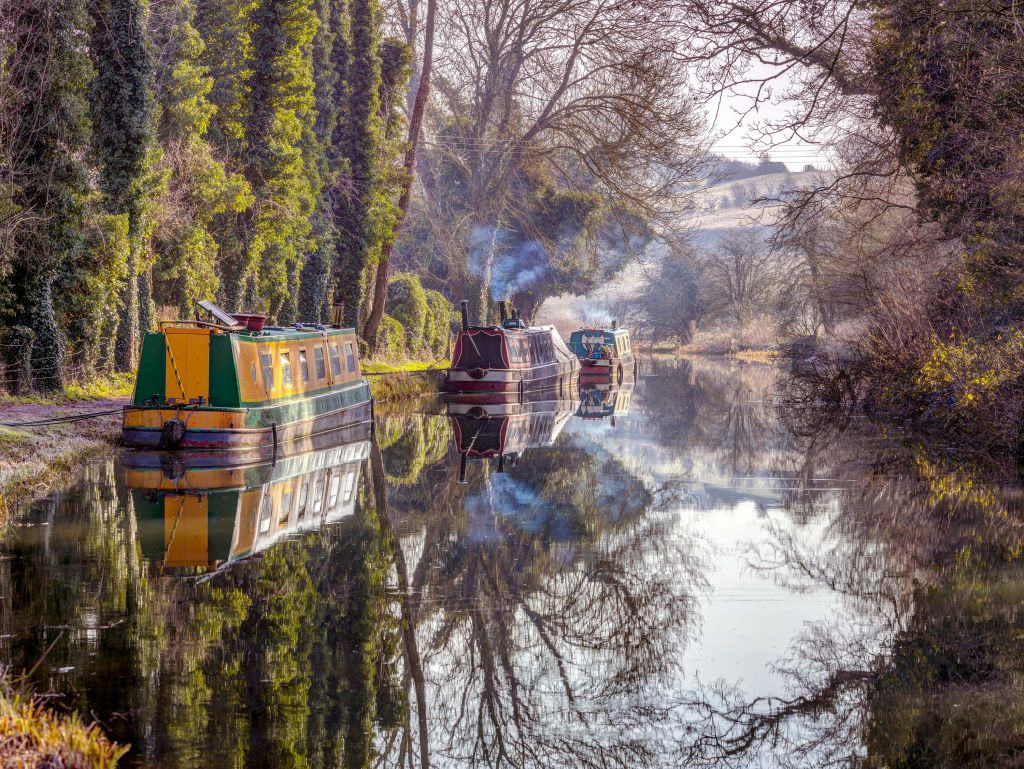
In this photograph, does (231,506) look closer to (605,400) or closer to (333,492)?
(333,492)

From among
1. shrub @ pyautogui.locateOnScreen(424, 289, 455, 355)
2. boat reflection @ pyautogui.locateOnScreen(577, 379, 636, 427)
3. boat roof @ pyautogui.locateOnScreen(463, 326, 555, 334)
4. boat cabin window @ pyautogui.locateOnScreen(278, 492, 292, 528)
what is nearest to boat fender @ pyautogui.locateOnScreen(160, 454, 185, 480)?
boat cabin window @ pyautogui.locateOnScreen(278, 492, 292, 528)

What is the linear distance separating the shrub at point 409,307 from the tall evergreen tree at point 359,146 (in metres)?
4.37

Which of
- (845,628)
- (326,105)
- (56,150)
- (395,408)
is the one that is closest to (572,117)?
(326,105)

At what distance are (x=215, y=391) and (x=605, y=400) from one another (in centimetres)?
1674

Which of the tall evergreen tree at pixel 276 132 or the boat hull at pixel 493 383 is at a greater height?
the tall evergreen tree at pixel 276 132

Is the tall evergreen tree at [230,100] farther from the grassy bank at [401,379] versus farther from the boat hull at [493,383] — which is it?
the boat hull at [493,383]

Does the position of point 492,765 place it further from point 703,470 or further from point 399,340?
point 399,340

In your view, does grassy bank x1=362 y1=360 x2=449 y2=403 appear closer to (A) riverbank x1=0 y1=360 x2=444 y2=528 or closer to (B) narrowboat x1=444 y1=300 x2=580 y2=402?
(B) narrowboat x1=444 y1=300 x2=580 y2=402

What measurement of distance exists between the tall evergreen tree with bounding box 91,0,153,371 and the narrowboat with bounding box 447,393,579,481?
6.81m

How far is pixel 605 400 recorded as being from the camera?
31906 millimetres

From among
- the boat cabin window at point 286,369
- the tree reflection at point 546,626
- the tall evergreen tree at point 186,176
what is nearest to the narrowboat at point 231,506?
the tree reflection at point 546,626

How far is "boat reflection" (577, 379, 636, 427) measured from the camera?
88.1 feet

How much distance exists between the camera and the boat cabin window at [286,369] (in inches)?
728

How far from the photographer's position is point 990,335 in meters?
17.5
